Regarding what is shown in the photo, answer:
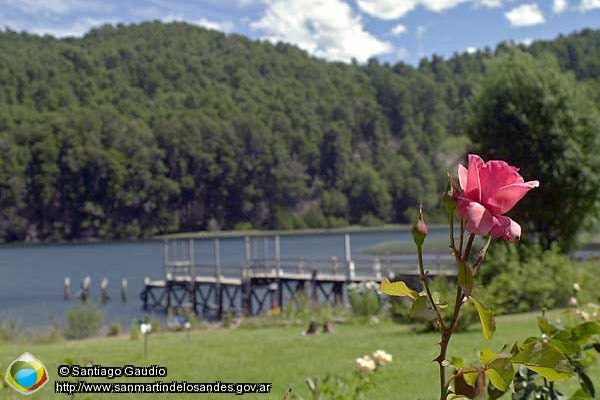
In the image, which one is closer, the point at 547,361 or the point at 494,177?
the point at 494,177

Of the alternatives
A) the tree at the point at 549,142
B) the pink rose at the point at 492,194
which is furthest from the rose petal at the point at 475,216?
the tree at the point at 549,142

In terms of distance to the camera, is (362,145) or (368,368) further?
(362,145)

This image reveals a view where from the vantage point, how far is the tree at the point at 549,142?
16.3 metres

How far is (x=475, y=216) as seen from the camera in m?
0.86

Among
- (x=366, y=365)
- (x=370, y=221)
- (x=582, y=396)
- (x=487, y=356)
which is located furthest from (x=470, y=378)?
(x=370, y=221)

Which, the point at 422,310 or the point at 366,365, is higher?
the point at 422,310

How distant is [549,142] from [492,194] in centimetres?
1644

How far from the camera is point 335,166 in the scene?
9600cm

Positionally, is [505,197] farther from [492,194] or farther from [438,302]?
[438,302]

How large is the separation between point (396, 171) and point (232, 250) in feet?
129

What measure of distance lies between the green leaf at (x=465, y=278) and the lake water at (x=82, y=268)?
2155cm

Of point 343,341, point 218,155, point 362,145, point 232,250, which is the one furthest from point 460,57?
point 343,341

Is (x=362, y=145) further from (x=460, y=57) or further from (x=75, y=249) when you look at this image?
Answer: (x=75, y=249)

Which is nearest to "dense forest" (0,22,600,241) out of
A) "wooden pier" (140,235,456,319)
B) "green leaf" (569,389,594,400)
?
"wooden pier" (140,235,456,319)
